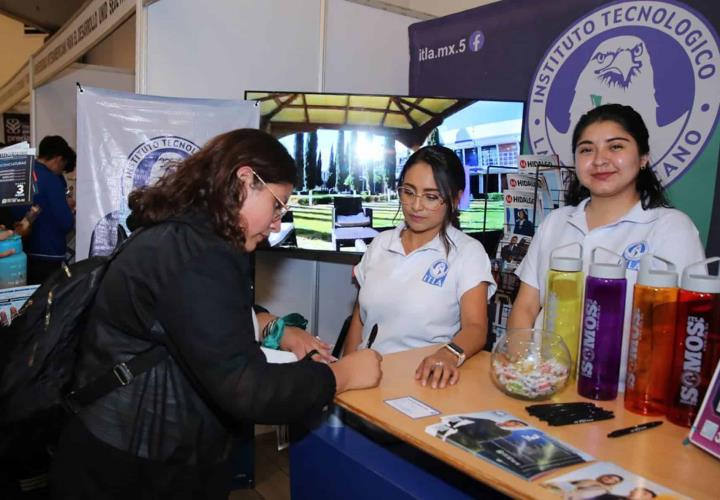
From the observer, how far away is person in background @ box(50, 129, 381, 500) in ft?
3.24

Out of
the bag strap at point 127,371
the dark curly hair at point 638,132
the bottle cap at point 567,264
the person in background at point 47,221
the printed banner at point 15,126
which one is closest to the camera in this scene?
the bag strap at point 127,371

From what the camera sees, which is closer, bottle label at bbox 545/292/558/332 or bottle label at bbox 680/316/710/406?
bottle label at bbox 680/316/710/406

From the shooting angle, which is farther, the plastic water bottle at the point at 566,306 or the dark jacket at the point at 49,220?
the dark jacket at the point at 49,220

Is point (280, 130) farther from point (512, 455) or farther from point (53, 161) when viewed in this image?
point (53, 161)

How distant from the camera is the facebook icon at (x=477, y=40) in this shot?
289 cm

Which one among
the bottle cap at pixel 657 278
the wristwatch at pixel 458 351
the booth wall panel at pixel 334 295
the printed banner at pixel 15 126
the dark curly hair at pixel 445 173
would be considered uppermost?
the printed banner at pixel 15 126

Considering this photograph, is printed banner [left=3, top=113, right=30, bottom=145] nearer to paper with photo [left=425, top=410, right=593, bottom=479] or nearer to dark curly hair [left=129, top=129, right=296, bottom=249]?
dark curly hair [left=129, top=129, right=296, bottom=249]

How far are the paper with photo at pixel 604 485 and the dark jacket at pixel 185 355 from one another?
18.7 inches

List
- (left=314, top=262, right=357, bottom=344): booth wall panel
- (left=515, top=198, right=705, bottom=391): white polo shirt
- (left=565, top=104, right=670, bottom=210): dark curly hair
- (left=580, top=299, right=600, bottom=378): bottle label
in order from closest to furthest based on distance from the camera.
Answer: (left=580, top=299, right=600, bottom=378): bottle label
(left=515, top=198, right=705, bottom=391): white polo shirt
(left=565, top=104, right=670, bottom=210): dark curly hair
(left=314, top=262, right=357, bottom=344): booth wall panel

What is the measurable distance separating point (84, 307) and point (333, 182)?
1.78 m

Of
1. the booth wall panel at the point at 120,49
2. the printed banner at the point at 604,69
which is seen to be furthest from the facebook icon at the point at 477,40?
the booth wall panel at the point at 120,49

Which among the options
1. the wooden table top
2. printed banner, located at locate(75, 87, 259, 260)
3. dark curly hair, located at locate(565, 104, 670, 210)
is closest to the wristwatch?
the wooden table top

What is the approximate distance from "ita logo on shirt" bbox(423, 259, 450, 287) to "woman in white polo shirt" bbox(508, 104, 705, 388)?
0.38 m

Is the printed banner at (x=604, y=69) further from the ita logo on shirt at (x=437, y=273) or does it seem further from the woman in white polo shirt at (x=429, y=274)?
the ita logo on shirt at (x=437, y=273)
